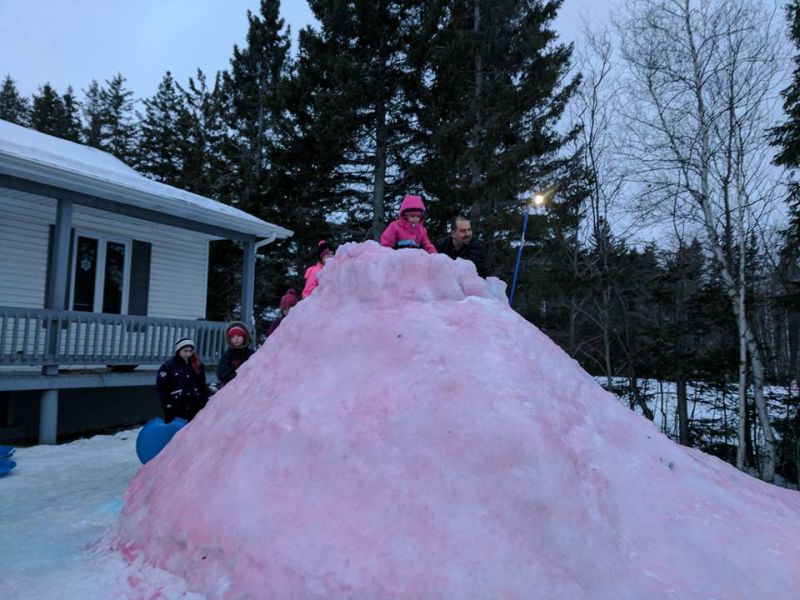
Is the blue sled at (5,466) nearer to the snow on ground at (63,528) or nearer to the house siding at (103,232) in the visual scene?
the snow on ground at (63,528)

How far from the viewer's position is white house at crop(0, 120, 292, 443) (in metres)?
7.48

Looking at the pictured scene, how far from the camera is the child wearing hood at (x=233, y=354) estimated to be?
5406 mm

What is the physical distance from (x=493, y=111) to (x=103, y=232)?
10.3m

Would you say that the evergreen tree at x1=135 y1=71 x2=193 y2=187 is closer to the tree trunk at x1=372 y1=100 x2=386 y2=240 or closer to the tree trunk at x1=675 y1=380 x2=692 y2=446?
the tree trunk at x1=372 y1=100 x2=386 y2=240

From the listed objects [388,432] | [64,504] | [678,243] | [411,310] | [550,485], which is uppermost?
[678,243]

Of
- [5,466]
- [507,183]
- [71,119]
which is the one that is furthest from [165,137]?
[5,466]

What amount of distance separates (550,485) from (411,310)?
1403mm

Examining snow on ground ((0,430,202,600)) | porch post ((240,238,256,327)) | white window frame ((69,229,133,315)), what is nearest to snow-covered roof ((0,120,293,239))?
porch post ((240,238,256,327))

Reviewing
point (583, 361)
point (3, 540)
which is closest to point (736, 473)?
point (3, 540)

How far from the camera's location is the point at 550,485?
2422 mm

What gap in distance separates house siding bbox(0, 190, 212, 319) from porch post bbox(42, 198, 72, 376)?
4.30ft

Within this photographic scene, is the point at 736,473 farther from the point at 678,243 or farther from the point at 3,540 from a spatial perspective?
the point at 678,243

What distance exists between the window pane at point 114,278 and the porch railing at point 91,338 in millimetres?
1108

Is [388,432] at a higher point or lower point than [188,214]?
lower
